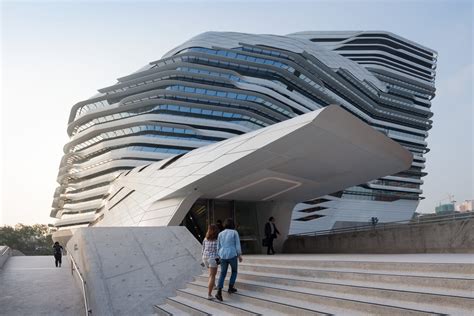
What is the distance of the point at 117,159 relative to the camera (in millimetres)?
53469

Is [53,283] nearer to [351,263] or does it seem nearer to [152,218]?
[152,218]

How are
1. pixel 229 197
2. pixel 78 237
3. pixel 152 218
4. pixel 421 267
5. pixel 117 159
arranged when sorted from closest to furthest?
pixel 421 267 → pixel 78 237 → pixel 152 218 → pixel 229 197 → pixel 117 159

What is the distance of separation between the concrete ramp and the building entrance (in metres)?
5.61

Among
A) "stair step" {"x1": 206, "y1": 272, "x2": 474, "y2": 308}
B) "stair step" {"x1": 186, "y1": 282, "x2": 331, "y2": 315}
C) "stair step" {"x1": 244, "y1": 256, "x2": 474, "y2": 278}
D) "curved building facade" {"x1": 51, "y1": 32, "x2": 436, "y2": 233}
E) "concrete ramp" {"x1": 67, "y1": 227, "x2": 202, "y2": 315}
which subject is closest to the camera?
"stair step" {"x1": 206, "y1": 272, "x2": 474, "y2": 308}

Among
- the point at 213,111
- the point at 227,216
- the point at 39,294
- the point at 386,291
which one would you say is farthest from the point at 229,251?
the point at 213,111

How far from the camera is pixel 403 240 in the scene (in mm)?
12586

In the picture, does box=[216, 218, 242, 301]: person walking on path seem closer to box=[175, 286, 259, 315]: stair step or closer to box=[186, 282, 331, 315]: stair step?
box=[186, 282, 331, 315]: stair step

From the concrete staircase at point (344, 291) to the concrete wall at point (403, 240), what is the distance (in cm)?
515

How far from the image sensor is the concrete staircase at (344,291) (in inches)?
186

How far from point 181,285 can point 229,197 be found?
7.76m

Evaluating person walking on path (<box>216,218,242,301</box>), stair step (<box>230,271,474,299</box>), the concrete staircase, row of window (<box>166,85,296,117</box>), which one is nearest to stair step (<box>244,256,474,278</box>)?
the concrete staircase

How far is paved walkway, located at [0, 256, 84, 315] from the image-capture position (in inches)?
306

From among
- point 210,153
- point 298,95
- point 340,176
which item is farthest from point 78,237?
point 298,95

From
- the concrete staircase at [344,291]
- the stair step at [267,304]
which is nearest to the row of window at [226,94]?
the concrete staircase at [344,291]
